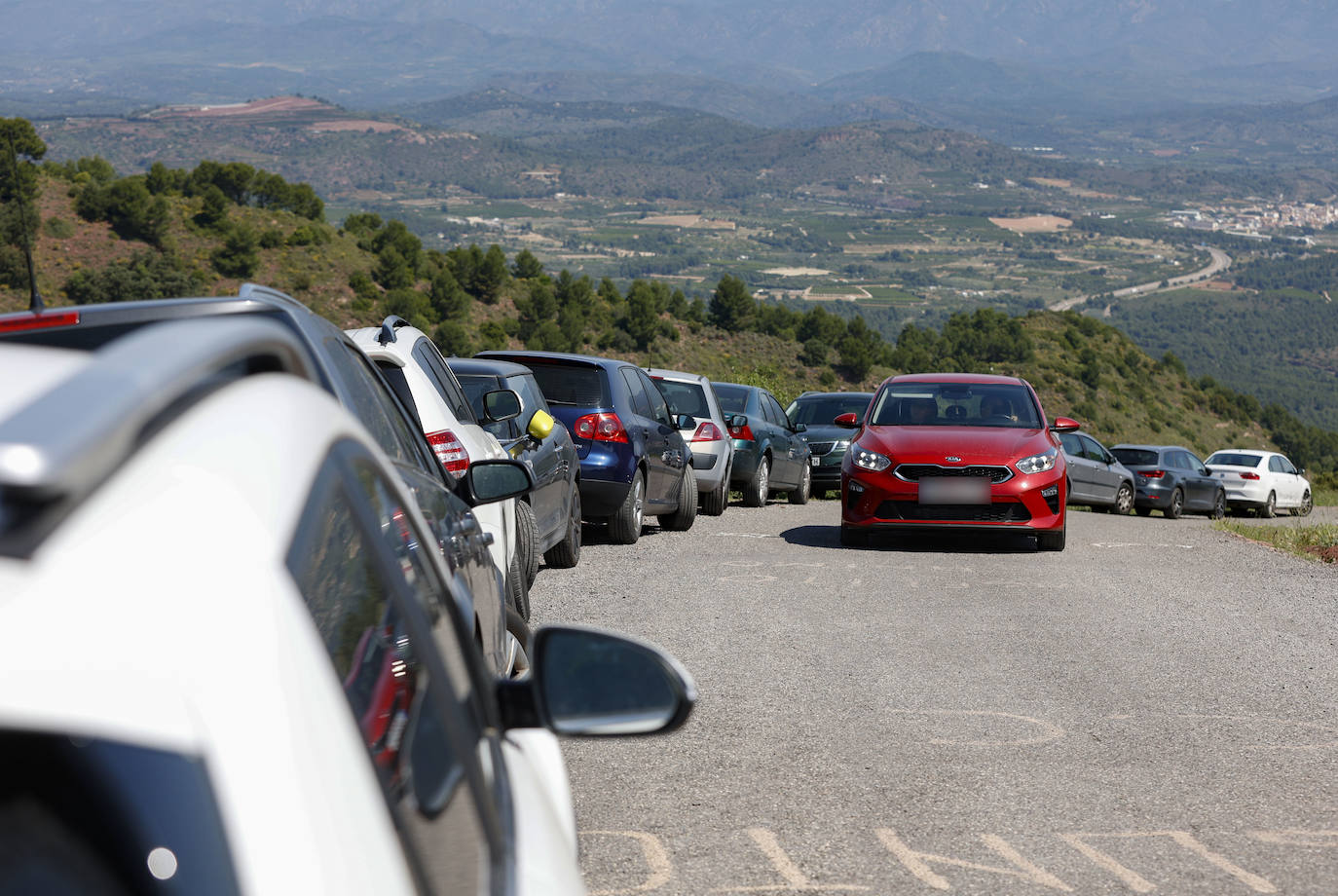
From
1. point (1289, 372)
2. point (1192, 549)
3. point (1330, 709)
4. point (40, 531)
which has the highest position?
point (40, 531)

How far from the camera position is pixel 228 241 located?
61.2 m

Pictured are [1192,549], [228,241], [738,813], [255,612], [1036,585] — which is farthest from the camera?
[228,241]

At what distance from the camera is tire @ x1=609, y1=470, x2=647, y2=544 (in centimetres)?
1270

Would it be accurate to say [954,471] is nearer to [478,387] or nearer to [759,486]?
[478,387]

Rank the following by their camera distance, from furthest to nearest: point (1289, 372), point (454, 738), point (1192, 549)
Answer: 1. point (1289, 372)
2. point (1192, 549)
3. point (454, 738)

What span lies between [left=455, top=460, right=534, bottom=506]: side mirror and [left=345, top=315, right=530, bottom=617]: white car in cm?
130

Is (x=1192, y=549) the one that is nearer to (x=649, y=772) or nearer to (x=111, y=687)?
(x=649, y=772)

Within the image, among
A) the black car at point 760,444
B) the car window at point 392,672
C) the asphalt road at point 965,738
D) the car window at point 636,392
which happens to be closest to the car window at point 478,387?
the asphalt road at point 965,738

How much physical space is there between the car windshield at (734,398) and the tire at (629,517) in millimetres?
6231

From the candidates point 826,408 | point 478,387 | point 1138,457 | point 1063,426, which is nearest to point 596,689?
point 478,387

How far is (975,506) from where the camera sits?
512 inches

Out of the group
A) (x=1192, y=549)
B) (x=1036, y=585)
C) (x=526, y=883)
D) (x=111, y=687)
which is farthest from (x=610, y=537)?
(x=111, y=687)

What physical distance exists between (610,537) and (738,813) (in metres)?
8.18

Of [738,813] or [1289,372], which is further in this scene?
[1289,372]
